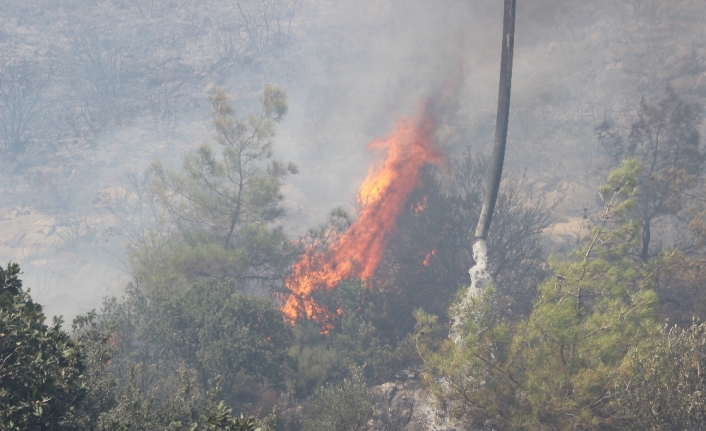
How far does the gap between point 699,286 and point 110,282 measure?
145 ft

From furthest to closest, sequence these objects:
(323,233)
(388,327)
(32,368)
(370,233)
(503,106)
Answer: (370,233) < (323,233) < (388,327) < (503,106) < (32,368)

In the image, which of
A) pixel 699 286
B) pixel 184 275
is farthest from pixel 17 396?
pixel 699 286

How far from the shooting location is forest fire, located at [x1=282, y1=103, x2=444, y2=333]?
27.7 meters

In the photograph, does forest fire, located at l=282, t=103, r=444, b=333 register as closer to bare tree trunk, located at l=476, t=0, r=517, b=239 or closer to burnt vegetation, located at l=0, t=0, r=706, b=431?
burnt vegetation, located at l=0, t=0, r=706, b=431

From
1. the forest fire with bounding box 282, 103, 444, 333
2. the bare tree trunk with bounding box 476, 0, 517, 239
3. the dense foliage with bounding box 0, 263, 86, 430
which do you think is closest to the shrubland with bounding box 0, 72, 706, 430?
the dense foliage with bounding box 0, 263, 86, 430

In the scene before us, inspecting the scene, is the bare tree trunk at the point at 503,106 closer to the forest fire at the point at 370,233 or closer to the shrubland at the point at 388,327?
the shrubland at the point at 388,327

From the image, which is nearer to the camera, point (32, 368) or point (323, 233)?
point (32, 368)

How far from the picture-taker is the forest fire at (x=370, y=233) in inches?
1092

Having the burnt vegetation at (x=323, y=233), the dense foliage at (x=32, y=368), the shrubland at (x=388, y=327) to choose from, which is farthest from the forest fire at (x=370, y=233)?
the dense foliage at (x=32, y=368)

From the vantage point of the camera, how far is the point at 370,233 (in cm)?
2981

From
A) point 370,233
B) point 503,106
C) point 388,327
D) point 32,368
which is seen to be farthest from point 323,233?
point 32,368

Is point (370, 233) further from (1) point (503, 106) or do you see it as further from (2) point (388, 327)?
(1) point (503, 106)

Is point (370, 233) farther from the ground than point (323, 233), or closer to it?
farther from the ground

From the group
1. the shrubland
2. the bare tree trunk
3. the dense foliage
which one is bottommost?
the dense foliage
